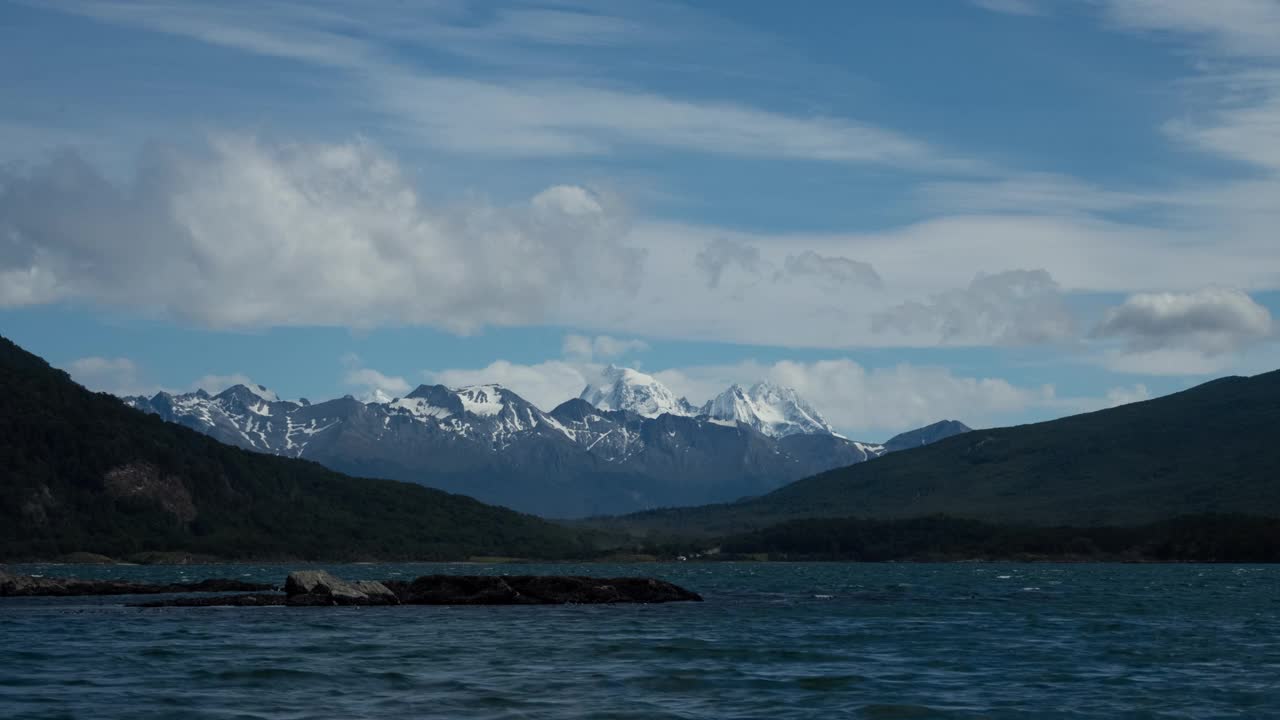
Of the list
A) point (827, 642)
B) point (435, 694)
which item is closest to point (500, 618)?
point (827, 642)

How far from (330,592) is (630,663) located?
203 ft

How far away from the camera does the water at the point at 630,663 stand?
5975 centimetres

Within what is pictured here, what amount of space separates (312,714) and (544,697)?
10.6 m

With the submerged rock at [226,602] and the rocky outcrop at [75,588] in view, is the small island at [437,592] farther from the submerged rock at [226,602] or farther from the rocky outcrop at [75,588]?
the rocky outcrop at [75,588]

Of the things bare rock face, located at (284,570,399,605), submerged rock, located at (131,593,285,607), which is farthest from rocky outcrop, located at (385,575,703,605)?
submerged rock, located at (131,593,285,607)

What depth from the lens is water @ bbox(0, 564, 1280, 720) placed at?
5975 centimetres

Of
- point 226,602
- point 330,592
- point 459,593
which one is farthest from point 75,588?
point 459,593

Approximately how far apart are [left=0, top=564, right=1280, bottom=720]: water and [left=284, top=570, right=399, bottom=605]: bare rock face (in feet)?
20.0

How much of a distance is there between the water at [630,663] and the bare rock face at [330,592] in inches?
241

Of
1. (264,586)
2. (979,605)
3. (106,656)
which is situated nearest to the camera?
(106,656)

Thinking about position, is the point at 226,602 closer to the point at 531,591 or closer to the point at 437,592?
the point at 437,592

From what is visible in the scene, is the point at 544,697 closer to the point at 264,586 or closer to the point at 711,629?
the point at 711,629

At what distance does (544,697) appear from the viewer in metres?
61.9

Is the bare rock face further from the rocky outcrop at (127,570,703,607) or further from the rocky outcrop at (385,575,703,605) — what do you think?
the rocky outcrop at (385,575,703,605)
